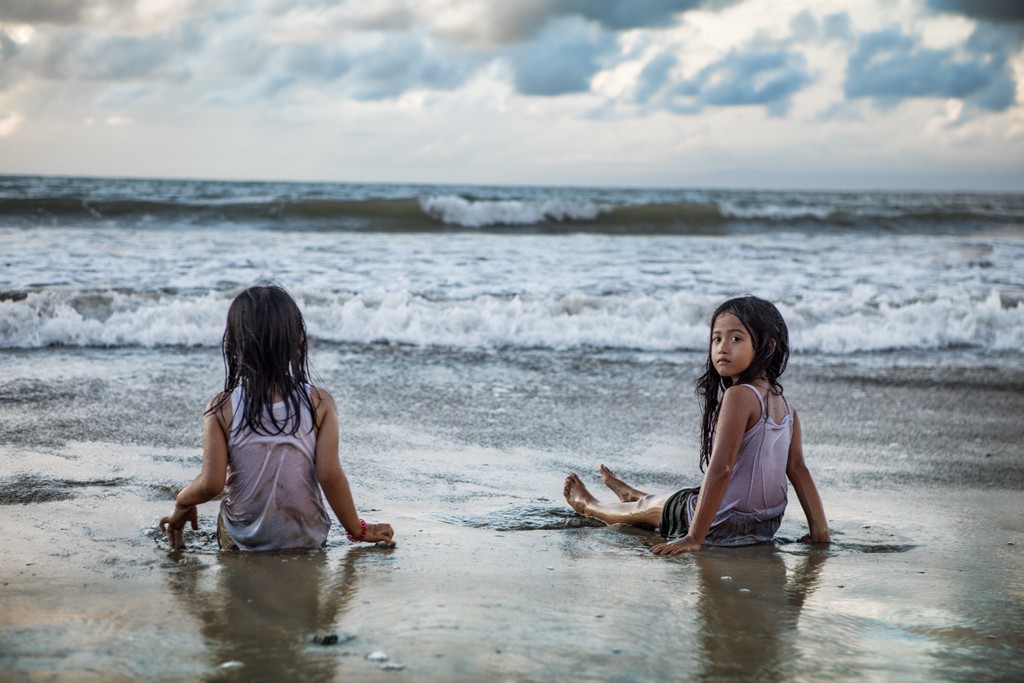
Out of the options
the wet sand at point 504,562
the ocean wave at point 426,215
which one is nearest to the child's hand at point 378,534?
the wet sand at point 504,562

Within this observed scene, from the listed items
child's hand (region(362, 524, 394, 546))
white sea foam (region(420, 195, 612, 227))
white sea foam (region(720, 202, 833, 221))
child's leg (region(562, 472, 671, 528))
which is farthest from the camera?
white sea foam (region(720, 202, 833, 221))

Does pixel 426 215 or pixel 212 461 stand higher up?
pixel 426 215

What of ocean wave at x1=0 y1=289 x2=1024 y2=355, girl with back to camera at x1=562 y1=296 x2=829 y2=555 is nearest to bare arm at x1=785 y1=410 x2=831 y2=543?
girl with back to camera at x1=562 y1=296 x2=829 y2=555

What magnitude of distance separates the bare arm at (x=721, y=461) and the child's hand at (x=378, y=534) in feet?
3.26

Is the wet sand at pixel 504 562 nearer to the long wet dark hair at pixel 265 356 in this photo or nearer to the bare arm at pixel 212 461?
the bare arm at pixel 212 461

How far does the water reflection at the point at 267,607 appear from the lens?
2.13 metres

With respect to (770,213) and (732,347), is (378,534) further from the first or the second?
(770,213)

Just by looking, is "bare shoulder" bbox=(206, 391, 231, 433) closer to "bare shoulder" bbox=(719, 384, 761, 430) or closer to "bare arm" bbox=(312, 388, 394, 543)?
"bare arm" bbox=(312, 388, 394, 543)

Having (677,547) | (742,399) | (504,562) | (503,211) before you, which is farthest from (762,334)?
(503,211)

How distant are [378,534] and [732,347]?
59.5 inches

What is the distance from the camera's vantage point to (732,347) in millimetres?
3367

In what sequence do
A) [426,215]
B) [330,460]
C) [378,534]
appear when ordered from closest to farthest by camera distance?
[330,460] < [378,534] < [426,215]

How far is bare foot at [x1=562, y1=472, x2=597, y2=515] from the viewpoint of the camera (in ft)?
12.8

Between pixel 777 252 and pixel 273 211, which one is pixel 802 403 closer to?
A: pixel 777 252
